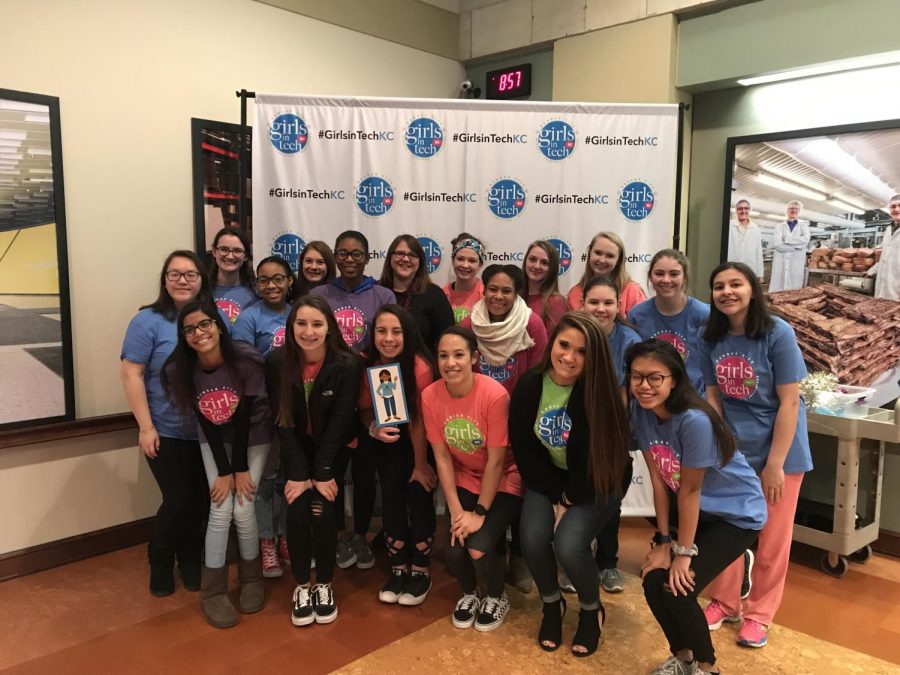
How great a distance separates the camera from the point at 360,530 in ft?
10.5

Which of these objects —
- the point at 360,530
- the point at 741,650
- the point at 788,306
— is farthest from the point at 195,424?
the point at 788,306

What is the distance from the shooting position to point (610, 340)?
2.87m

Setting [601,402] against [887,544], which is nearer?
[601,402]

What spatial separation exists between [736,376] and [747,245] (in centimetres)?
161

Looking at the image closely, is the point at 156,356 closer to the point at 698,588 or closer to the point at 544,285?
the point at 544,285

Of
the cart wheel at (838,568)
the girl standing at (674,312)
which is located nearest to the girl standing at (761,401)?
the girl standing at (674,312)

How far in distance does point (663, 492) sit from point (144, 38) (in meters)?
A: 3.38

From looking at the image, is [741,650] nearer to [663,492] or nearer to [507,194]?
[663,492]

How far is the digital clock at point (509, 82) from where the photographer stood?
4703mm

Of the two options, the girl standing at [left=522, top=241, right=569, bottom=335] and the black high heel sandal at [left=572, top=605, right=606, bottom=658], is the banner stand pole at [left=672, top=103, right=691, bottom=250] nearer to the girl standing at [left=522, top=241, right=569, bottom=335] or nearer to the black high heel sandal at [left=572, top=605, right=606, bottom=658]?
the girl standing at [left=522, top=241, right=569, bottom=335]

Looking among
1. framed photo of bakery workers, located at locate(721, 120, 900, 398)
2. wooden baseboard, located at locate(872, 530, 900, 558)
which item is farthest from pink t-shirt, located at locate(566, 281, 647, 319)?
wooden baseboard, located at locate(872, 530, 900, 558)

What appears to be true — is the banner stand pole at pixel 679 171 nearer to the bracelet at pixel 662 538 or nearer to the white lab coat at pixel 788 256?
the white lab coat at pixel 788 256

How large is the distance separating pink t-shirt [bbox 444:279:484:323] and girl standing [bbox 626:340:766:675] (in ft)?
3.91

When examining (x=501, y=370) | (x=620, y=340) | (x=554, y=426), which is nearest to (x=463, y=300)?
(x=501, y=370)
